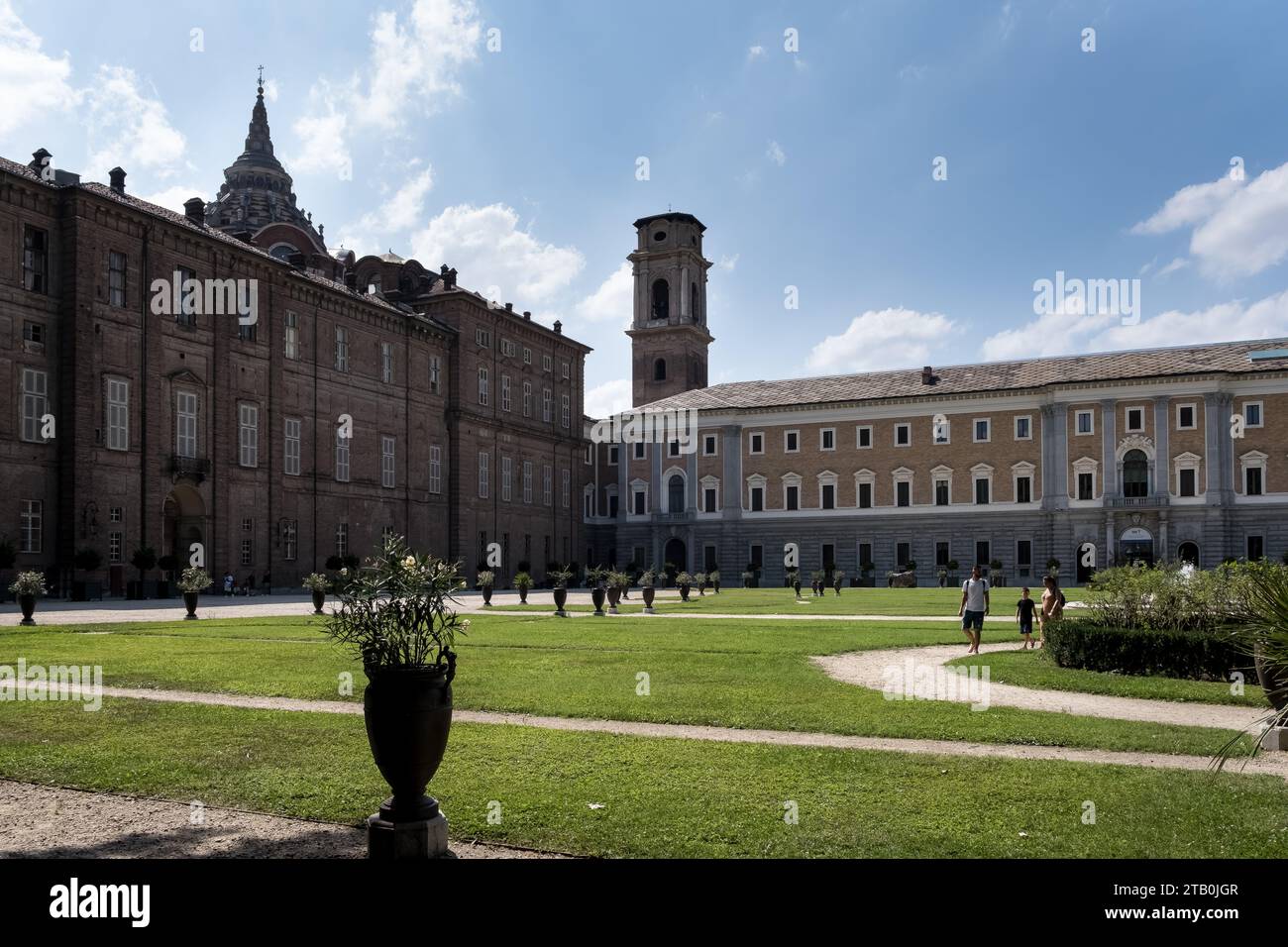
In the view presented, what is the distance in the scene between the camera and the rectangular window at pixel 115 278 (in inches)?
1446

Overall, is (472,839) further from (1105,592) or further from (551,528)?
(551,528)

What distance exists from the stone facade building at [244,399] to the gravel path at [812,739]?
28.0 metres

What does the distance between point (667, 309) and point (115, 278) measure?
51.9 m

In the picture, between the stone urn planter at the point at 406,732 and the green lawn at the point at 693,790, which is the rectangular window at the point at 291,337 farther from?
the stone urn planter at the point at 406,732

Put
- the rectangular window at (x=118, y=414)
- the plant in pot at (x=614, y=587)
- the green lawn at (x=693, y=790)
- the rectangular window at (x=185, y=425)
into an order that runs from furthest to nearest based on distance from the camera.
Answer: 1. the rectangular window at (x=185, y=425)
2. the rectangular window at (x=118, y=414)
3. the plant in pot at (x=614, y=587)
4. the green lawn at (x=693, y=790)

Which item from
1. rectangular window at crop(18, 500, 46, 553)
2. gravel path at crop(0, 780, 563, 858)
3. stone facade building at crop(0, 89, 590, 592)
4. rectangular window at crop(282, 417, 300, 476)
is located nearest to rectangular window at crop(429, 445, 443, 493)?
stone facade building at crop(0, 89, 590, 592)

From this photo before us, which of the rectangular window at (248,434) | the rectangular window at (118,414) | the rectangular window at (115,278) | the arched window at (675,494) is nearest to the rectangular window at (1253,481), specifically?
the arched window at (675,494)

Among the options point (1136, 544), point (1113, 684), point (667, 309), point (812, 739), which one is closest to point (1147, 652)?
point (1113, 684)

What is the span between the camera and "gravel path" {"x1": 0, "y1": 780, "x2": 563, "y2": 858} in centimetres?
589

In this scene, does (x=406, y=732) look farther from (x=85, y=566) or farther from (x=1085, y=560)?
(x=1085, y=560)

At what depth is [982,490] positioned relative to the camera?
202 ft

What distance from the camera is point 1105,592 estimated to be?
1672 centimetres

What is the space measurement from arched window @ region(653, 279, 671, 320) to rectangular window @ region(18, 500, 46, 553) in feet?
184
